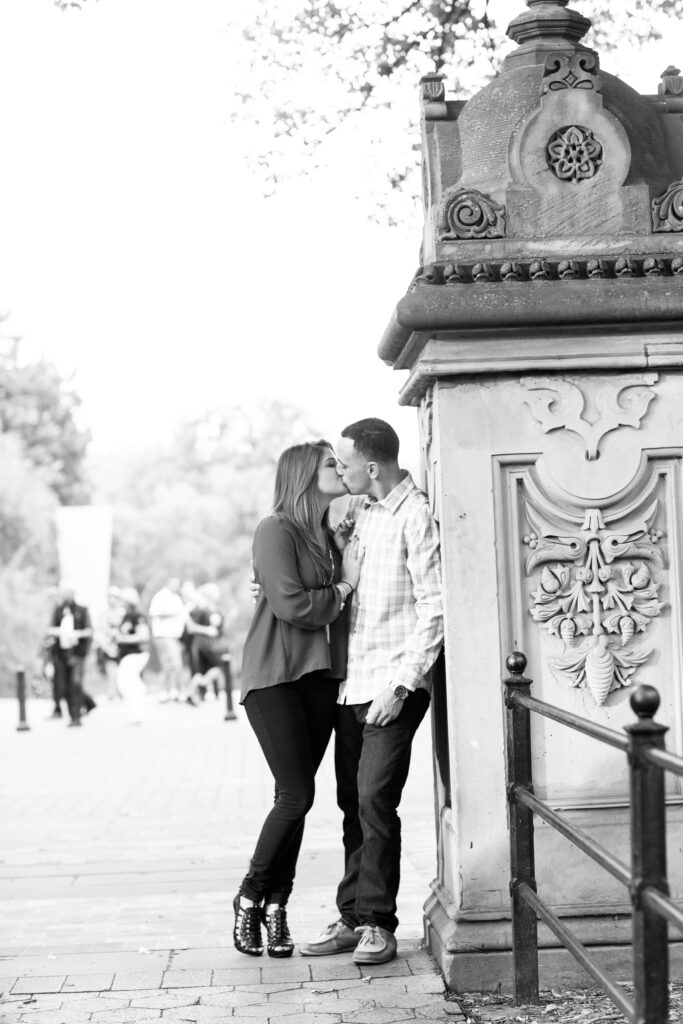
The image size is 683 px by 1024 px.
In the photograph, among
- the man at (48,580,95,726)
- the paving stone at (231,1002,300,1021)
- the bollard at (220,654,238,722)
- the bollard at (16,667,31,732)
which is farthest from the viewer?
the man at (48,580,95,726)

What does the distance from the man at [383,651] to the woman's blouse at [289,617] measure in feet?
0.38

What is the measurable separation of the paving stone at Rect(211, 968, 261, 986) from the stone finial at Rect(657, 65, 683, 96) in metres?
3.64

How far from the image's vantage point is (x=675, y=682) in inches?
193

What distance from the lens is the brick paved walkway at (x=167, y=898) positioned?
188 inches

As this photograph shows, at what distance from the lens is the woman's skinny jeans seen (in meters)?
5.40

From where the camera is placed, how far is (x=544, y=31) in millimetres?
5160

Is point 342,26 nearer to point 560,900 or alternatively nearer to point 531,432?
point 531,432

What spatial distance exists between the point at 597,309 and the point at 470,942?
2.20 meters

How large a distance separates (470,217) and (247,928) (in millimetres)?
2830

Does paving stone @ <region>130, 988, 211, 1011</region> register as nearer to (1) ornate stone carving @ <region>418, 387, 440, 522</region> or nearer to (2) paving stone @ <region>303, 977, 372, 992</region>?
(2) paving stone @ <region>303, 977, 372, 992</region>

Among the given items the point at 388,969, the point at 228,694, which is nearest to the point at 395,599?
the point at 388,969

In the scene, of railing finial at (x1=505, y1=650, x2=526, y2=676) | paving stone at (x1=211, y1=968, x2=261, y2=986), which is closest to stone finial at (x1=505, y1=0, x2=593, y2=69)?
railing finial at (x1=505, y1=650, x2=526, y2=676)

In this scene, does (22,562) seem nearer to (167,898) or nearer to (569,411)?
(167,898)

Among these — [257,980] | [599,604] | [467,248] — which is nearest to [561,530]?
[599,604]
